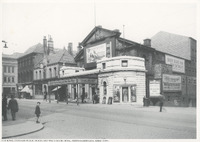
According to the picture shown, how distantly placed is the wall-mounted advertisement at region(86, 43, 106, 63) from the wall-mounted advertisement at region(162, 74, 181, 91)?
10554 millimetres

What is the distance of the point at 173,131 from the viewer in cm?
990

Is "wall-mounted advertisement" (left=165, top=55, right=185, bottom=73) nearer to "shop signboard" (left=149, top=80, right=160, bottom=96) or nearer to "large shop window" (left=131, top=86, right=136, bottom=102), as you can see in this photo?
"shop signboard" (left=149, top=80, right=160, bottom=96)

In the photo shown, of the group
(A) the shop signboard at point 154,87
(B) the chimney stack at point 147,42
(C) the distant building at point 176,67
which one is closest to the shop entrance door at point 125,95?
(A) the shop signboard at point 154,87

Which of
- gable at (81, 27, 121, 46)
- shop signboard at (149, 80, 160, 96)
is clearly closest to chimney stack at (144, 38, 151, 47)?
gable at (81, 27, 121, 46)

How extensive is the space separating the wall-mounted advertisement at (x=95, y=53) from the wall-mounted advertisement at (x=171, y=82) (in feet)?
34.6

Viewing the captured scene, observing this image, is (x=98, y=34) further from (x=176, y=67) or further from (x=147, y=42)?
(x=176, y=67)

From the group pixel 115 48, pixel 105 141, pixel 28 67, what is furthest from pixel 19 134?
pixel 28 67

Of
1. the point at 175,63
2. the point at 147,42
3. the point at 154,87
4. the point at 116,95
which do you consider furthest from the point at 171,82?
the point at 147,42

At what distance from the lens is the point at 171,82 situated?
26.5 meters

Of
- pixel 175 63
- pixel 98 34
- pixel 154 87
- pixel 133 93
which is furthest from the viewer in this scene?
pixel 98 34

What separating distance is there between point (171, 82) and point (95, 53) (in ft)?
43.2

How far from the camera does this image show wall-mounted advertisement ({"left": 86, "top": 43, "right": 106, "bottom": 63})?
32.8m

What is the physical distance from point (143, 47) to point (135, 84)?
7180 millimetres

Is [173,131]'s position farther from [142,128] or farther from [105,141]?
[105,141]
